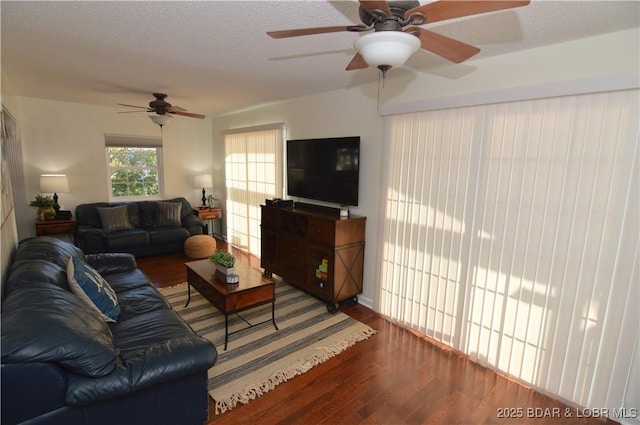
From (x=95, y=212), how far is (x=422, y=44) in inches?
215

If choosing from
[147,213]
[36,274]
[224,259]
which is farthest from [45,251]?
A: [147,213]

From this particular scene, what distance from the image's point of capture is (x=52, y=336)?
149 centimetres

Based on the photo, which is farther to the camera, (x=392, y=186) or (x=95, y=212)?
(x=95, y=212)

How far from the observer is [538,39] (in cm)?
212

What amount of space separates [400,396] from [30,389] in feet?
6.87

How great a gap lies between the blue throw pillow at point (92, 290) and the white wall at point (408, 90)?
2.39 m

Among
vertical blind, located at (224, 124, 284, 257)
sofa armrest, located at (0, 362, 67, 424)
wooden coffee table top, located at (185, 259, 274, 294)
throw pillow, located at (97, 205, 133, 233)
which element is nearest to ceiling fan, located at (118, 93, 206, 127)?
vertical blind, located at (224, 124, 284, 257)

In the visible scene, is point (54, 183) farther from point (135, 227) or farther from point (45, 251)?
point (45, 251)

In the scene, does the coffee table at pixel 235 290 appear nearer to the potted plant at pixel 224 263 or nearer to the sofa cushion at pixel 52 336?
the potted plant at pixel 224 263

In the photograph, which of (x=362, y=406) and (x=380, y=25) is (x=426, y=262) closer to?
(x=362, y=406)

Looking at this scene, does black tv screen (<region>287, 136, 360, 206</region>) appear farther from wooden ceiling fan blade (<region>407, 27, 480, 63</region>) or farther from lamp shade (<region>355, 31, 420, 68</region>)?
lamp shade (<region>355, 31, 420, 68</region>)

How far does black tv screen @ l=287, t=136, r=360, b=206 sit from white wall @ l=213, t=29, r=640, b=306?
0.12 metres

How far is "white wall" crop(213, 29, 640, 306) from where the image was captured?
201cm

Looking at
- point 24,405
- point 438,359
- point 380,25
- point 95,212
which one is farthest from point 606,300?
point 95,212
